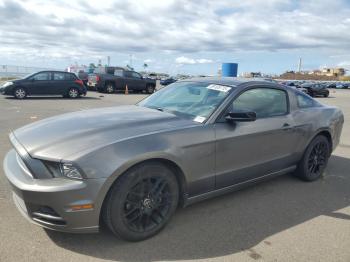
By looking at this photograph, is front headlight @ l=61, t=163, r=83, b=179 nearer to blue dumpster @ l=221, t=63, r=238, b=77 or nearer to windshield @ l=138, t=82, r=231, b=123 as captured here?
windshield @ l=138, t=82, r=231, b=123

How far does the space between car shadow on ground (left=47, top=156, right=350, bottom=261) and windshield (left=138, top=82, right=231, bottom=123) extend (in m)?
1.13

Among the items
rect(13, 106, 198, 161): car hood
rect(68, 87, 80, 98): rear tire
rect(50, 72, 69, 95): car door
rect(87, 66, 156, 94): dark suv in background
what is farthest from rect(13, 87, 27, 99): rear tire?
rect(13, 106, 198, 161): car hood

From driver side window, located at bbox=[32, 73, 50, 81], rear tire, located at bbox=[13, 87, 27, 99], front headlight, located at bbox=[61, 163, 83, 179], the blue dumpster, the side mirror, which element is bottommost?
front headlight, located at bbox=[61, 163, 83, 179]

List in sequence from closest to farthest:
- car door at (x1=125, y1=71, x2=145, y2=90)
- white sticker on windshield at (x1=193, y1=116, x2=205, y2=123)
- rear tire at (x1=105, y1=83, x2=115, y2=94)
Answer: white sticker on windshield at (x1=193, y1=116, x2=205, y2=123), rear tire at (x1=105, y1=83, x2=115, y2=94), car door at (x1=125, y1=71, x2=145, y2=90)

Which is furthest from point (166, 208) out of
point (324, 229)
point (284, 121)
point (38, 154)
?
point (284, 121)

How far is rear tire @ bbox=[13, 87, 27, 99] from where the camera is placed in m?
16.1

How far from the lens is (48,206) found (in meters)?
2.75

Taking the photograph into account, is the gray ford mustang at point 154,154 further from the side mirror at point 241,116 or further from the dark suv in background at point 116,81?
the dark suv in background at point 116,81

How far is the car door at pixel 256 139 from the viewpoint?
371cm

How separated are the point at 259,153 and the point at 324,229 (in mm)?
1100

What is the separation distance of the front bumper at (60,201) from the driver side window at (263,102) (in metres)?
1.90

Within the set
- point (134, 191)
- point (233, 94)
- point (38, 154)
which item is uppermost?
point (233, 94)

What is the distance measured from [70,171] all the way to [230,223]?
5.94 ft

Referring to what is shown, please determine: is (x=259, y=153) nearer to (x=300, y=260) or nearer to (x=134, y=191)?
(x=300, y=260)
